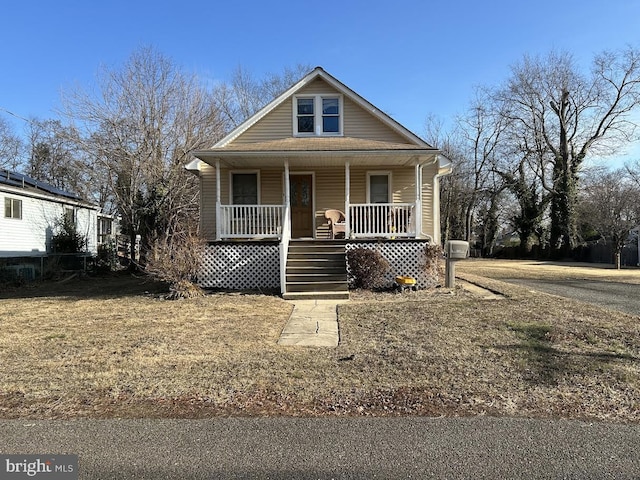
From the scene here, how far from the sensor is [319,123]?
46.5 ft

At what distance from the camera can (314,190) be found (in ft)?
47.3

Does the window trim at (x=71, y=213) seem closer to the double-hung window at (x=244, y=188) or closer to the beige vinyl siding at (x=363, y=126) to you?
the double-hung window at (x=244, y=188)

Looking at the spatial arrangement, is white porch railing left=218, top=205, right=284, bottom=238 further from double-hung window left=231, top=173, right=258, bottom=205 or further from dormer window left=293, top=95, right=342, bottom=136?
dormer window left=293, top=95, right=342, bottom=136

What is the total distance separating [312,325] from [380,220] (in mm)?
6015

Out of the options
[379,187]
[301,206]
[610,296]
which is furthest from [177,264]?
[610,296]

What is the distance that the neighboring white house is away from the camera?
16.2 meters

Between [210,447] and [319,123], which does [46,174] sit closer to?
[319,123]

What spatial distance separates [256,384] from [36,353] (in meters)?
3.26

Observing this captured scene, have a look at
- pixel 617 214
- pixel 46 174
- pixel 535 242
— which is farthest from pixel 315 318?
pixel 46 174

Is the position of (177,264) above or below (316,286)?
above

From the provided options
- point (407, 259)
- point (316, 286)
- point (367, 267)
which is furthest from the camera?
point (407, 259)

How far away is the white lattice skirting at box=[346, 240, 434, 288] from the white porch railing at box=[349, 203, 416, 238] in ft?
2.20

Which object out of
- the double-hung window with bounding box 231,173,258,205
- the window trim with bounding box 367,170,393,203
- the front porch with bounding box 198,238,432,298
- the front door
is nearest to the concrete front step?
the front porch with bounding box 198,238,432,298

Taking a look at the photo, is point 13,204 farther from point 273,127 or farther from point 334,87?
point 334,87
